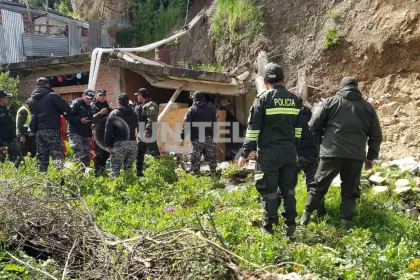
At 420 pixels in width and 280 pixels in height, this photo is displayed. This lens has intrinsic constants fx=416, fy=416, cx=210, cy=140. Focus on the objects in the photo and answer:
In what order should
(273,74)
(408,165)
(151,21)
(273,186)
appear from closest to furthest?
(273,186) < (273,74) < (408,165) < (151,21)

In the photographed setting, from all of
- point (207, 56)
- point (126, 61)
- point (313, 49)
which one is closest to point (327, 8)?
point (313, 49)

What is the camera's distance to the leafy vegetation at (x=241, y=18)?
12.4m

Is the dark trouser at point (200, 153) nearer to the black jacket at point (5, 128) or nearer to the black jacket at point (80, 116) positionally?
the black jacket at point (80, 116)

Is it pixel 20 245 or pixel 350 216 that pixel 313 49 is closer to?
pixel 350 216

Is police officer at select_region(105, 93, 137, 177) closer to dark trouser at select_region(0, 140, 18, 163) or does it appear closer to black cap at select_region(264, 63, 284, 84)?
dark trouser at select_region(0, 140, 18, 163)

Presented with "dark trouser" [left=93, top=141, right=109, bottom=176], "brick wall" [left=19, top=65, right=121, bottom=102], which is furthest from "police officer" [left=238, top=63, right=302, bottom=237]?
"brick wall" [left=19, top=65, right=121, bottom=102]

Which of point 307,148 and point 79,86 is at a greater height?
point 79,86

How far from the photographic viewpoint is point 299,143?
516 centimetres

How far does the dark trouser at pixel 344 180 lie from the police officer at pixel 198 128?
326cm

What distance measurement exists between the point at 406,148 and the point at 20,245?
24.8 feet

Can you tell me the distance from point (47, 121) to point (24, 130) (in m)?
1.47

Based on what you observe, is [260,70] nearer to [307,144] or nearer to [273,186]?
[307,144]

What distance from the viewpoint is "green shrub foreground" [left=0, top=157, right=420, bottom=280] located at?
375 centimetres

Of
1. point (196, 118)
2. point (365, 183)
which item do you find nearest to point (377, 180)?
point (365, 183)
